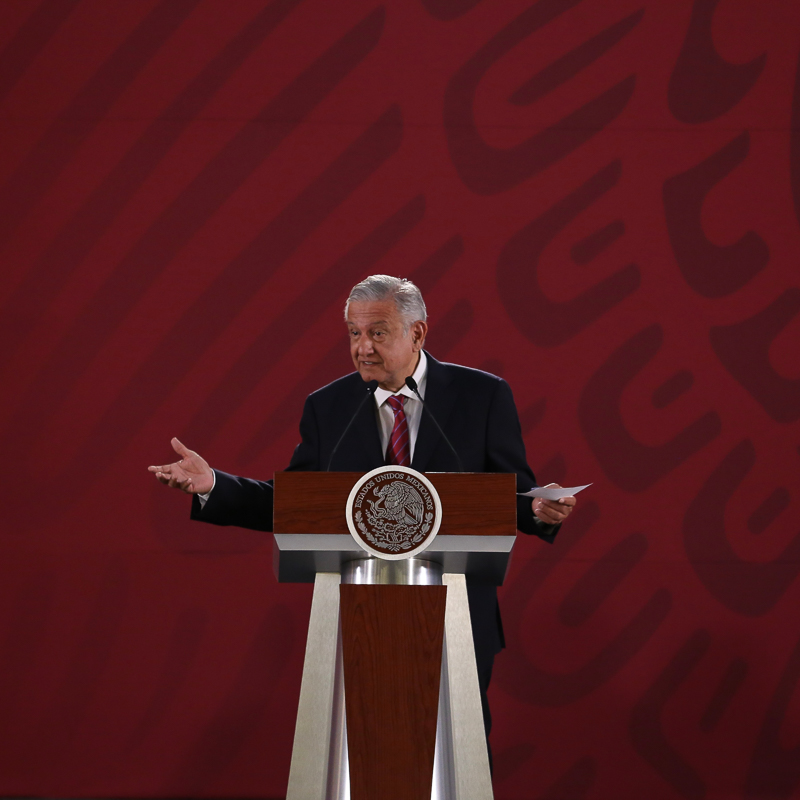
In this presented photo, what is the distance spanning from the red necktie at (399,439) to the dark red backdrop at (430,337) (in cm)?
122

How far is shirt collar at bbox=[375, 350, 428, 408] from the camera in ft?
6.76

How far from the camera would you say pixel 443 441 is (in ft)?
6.56

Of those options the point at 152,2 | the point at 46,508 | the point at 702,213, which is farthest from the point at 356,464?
the point at 152,2

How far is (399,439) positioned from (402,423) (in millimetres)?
40

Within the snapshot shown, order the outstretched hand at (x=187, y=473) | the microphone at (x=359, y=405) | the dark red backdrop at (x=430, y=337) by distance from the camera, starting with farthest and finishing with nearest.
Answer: the dark red backdrop at (x=430, y=337)
the microphone at (x=359, y=405)
the outstretched hand at (x=187, y=473)

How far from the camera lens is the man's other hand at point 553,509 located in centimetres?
165

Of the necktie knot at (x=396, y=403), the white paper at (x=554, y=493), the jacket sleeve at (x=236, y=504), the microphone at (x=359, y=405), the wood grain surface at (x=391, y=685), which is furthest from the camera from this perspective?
the necktie knot at (x=396, y=403)

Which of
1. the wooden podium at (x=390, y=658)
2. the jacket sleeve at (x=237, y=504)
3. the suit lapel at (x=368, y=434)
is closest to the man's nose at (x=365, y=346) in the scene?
the suit lapel at (x=368, y=434)

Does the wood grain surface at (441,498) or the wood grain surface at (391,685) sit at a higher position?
the wood grain surface at (441,498)

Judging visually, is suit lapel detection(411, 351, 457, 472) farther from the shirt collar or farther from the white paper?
the white paper

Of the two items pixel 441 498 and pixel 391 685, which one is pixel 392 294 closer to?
pixel 441 498

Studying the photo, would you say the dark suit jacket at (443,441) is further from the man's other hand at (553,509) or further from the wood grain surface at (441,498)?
the wood grain surface at (441,498)

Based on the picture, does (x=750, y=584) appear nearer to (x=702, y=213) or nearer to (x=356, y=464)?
(x=702, y=213)

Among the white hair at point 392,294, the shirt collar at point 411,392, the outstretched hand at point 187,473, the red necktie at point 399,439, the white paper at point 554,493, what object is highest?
the white hair at point 392,294
